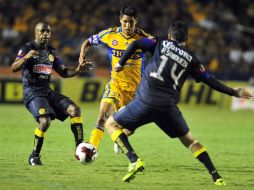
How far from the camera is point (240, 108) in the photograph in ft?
85.9

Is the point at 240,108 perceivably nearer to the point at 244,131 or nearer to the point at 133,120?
the point at 244,131

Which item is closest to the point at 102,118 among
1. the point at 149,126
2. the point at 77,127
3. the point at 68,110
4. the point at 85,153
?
the point at 77,127

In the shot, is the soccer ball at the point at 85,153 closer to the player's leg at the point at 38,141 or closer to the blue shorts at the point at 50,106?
the player's leg at the point at 38,141

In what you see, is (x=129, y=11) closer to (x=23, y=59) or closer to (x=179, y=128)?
(x=23, y=59)

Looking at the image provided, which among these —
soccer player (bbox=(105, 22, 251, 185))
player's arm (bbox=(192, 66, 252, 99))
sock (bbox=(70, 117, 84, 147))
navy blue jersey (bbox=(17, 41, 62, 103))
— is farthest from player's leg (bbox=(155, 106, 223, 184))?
navy blue jersey (bbox=(17, 41, 62, 103))

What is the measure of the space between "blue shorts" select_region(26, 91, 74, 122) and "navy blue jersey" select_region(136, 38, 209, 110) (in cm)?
228

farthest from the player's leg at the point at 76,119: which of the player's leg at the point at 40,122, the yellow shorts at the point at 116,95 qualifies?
the yellow shorts at the point at 116,95

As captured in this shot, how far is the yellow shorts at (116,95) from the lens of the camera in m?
11.3

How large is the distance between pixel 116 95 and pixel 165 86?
2.59 m

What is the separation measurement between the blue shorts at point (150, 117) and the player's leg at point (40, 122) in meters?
2.06

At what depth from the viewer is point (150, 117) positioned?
8.83 metres

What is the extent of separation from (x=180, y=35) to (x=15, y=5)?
20.3 metres

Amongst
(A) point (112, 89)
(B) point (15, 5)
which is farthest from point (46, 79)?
(B) point (15, 5)

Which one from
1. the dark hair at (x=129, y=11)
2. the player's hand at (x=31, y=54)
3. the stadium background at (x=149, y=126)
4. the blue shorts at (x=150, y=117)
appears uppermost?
the dark hair at (x=129, y=11)
